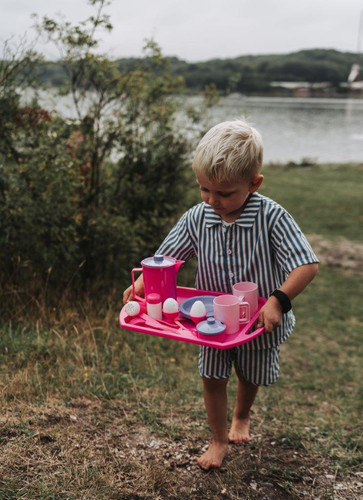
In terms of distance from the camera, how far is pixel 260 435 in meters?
2.75

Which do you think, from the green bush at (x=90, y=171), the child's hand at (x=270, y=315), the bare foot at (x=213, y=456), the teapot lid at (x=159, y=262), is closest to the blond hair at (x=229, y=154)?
the teapot lid at (x=159, y=262)

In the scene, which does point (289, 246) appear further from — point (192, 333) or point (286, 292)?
point (192, 333)

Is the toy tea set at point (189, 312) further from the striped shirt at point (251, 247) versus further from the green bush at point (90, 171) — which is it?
the green bush at point (90, 171)

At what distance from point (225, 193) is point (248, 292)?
1.34 feet

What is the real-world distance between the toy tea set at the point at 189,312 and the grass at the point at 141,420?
0.72 metres

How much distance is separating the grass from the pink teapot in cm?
82

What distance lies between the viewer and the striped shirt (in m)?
2.05

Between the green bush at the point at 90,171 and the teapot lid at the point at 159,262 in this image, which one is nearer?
the teapot lid at the point at 159,262

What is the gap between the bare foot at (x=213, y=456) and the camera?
7.63ft

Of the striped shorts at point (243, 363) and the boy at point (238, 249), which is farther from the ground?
the boy at point (238, 249)

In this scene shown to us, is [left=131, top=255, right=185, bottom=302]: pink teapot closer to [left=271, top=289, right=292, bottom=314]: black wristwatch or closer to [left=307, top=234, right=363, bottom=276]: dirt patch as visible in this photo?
[left=271, top=289, right=292, bottom=314]: black wristwatch

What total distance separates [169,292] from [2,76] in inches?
113

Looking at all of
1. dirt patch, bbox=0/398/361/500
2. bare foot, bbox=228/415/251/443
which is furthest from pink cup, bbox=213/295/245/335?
bare foot, bbox=228/415/251/443

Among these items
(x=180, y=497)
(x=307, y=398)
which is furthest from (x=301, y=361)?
(x=180, y=497)
